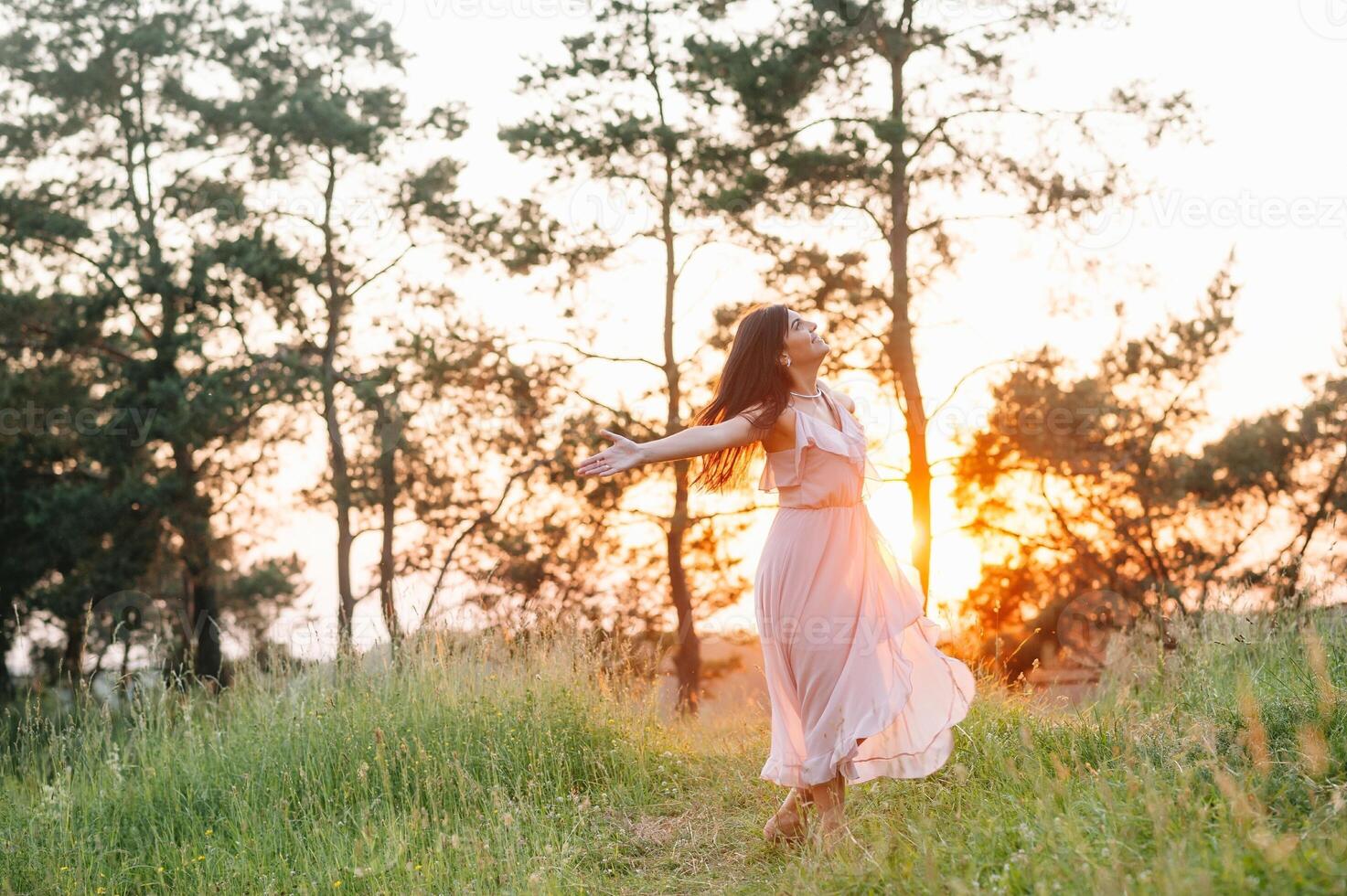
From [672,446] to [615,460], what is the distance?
0.23m

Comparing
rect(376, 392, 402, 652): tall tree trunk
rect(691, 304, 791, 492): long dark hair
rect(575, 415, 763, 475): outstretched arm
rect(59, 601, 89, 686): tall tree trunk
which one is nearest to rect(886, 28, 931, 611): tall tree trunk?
rect(376, 392, 402, 652): tall tree trunk

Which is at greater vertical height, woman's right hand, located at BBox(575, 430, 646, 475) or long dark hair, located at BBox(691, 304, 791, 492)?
long dark hair, located at BBox(691, 304, 791, 492)

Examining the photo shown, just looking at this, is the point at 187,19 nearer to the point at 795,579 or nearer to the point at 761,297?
the point at 761,297

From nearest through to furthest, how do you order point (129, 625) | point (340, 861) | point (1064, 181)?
point (340, 861), point (1064, 181), point (129, 625)

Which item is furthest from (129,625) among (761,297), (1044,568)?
(1044,568)

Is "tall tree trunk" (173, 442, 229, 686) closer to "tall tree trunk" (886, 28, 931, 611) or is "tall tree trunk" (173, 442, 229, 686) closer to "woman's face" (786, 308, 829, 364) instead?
"tall tree trunk" (886, 28, 931, 611)

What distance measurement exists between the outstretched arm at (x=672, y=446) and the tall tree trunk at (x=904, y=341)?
379 inches

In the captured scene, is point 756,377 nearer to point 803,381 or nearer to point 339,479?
point 803,381

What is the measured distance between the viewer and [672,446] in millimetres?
4109

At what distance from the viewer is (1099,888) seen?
3.11 metres

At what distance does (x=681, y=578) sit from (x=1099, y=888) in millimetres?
12862

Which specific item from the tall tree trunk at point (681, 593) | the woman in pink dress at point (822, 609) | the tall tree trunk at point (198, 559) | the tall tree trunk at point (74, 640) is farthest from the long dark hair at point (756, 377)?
the tall tree trunk at point (74, 640)

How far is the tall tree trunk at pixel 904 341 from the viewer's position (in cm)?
1370

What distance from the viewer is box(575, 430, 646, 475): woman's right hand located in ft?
13.1
